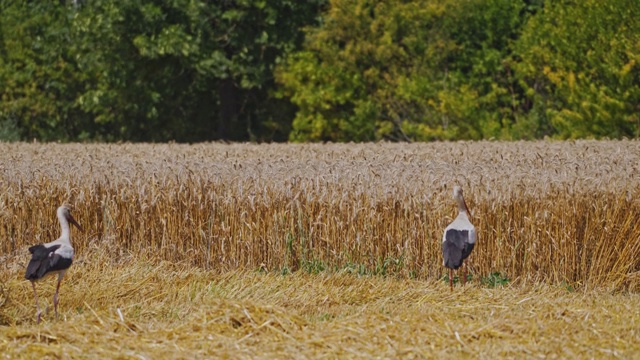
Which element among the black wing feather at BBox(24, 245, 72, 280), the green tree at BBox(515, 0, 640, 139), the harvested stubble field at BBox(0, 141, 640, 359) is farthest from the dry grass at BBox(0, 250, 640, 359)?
the green tree at BBox(515, 0, 640, 139)

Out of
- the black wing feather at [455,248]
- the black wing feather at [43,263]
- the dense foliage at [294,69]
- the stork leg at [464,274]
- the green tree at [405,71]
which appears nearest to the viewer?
the black wing feather at [43,263]

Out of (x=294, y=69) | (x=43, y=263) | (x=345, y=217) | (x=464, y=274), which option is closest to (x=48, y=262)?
(x=43, y=263)

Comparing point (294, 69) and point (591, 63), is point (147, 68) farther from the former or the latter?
point (591, 63)

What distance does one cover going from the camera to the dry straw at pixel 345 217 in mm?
13258

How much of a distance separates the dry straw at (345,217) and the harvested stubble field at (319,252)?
0.02 meters

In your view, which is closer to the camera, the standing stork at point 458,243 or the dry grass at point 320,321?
the dry grass at point 320,321

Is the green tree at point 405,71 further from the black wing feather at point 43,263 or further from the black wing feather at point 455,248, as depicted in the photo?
the black wing feather at point 43,263

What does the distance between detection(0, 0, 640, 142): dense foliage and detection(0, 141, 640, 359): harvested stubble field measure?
1990cm

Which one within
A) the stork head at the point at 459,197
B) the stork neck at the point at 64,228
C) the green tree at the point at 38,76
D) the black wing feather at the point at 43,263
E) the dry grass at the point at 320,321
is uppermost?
the green tree at the point at 38,76

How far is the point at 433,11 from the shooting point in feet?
128

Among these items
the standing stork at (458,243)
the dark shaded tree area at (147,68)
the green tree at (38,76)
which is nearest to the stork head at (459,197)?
the standing stork at (458,243)

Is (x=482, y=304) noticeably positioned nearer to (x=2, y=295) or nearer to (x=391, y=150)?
(x=2, y=295)

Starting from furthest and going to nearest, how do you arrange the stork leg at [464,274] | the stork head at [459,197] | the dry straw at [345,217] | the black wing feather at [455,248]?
the dry straw at [345,217] → the stork leg at [464,274] → the stork head at [459,197] → the black wing feather at [455,248]

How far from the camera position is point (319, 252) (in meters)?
13.8
